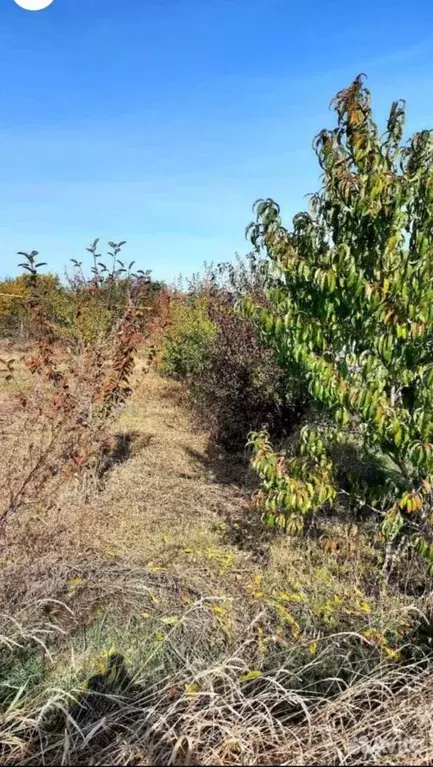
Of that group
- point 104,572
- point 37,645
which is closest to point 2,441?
point 104,572

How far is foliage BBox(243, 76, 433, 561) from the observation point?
3049 millimetres

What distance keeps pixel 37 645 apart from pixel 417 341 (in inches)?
112

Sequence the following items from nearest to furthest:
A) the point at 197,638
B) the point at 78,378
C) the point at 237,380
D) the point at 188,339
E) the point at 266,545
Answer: the point at 197,638 → the point at 266,545 → the point at 78,378 → the point at 237,380 → the point at 188,339

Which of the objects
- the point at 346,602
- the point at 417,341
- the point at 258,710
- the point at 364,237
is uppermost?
the point at 364,237

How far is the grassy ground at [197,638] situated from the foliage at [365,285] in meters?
0.83

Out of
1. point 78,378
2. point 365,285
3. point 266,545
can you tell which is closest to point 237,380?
point 78,378

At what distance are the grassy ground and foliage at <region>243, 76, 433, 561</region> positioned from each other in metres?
0.83

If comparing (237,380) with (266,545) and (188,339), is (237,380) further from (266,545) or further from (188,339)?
(266,545)

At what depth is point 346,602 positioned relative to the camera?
3.65 metres

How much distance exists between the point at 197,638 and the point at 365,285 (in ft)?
7.30

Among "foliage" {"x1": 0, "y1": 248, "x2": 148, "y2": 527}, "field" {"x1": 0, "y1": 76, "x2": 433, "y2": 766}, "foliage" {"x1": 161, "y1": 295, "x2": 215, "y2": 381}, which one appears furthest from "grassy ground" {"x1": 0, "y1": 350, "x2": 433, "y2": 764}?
"foliage" {"x1": 161, "y1": 295, "x2": 215, "y2": 381}

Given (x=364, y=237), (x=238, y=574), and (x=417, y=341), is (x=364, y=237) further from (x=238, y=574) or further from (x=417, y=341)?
(x=238, y=574)

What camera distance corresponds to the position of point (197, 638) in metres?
2.90

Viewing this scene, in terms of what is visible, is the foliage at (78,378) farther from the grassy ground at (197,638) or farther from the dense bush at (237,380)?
the dense bush at (237,380)
